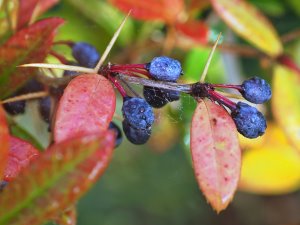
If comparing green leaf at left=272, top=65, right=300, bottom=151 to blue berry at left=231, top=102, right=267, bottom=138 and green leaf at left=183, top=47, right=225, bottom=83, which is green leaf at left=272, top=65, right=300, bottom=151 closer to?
green leaf at left=183, top=47, right=225, bottom=83

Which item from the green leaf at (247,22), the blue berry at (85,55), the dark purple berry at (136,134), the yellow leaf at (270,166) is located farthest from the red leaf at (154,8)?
the yellow leaf at (270,166)

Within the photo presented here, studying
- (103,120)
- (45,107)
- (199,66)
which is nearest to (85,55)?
→ (45,107)

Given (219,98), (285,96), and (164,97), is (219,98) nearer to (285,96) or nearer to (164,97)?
(164,97)

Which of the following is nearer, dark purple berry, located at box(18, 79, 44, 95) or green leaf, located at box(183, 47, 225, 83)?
dark purple berry, located at box(18, 79, 44, 95)

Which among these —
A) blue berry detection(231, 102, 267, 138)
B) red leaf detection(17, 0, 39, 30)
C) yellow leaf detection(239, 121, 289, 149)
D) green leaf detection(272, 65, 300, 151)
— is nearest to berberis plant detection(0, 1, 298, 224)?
blue berry detection(231, 102, 267, 138)

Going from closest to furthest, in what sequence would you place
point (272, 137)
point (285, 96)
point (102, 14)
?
point (285, 96) → point (102, 14) → point (272, 137)

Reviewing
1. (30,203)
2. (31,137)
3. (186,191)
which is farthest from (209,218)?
(30,203)

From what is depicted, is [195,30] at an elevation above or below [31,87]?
below
